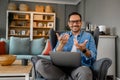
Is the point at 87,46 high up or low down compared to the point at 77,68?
up

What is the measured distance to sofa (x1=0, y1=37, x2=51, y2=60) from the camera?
14.2 ft

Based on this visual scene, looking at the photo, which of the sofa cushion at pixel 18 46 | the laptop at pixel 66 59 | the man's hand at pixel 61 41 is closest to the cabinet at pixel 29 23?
the sofa cushion at pixel 18 46

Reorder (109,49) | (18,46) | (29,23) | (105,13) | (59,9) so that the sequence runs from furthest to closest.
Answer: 1. (59,9)
2. (29,23)
3. (18,46)
4. (105,13)
5. (109,49)

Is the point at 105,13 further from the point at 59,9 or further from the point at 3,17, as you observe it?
the point at 3,17

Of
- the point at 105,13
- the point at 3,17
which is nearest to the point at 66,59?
the point at 105,13

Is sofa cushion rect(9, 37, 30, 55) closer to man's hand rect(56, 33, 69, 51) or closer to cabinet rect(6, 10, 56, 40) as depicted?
cabinet rect(6, 10, 56, 40)

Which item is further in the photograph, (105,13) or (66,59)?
(105,13)

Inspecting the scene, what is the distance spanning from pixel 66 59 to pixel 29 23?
206 inches

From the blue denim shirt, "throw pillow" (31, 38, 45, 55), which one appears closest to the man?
the blue denim shirt

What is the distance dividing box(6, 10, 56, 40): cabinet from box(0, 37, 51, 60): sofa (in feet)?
6.37

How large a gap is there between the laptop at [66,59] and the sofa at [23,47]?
252 centimetres

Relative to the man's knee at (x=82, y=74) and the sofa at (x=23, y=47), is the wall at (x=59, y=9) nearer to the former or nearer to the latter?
the sofa at (x=23, y=47)

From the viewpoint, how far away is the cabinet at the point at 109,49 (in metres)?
3.40

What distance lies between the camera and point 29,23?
6.71m
